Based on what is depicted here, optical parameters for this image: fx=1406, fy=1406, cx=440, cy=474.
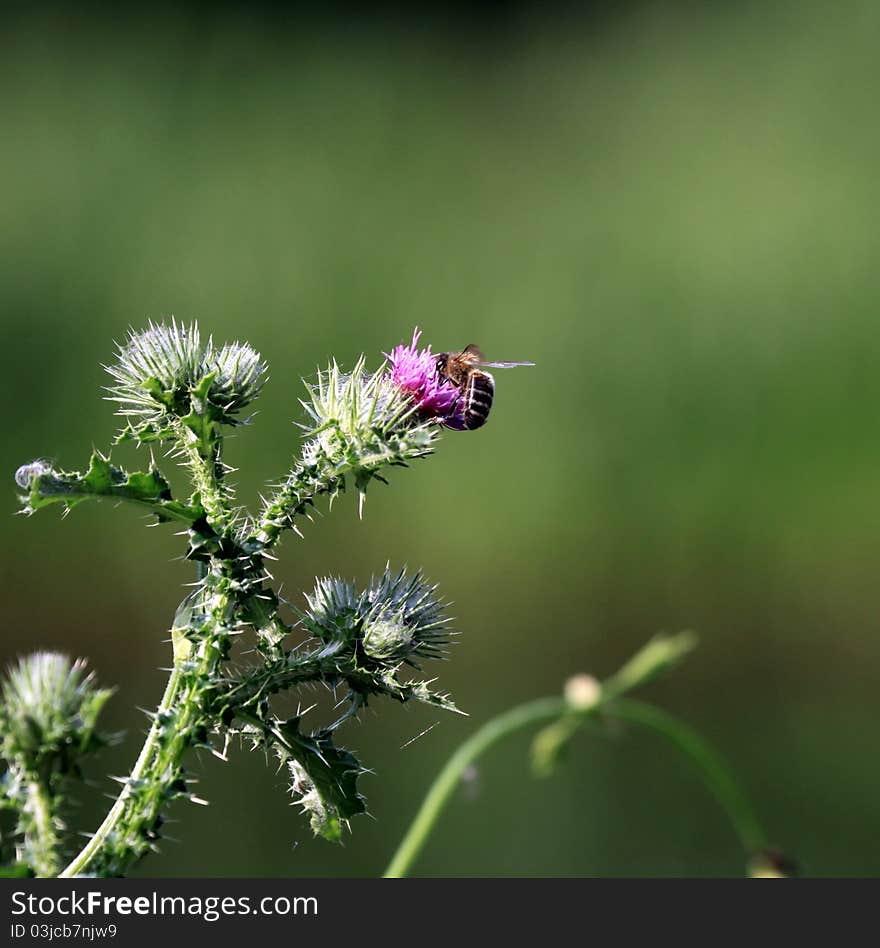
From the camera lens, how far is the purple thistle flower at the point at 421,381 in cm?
266

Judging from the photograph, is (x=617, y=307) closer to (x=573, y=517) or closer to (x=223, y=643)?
(x=573, y=517)

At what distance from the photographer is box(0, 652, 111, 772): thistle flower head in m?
1.93

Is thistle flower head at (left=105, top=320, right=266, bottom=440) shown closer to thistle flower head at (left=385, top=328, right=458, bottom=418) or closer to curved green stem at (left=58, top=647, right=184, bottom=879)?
thistle flower head at (left=385, top=328, right=458, bottom=418)

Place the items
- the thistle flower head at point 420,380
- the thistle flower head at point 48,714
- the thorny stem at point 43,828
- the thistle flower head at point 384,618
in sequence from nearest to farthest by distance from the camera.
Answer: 1. the thorny stem at point 43,828
2. the thistle flower head at point 48,714
3. the thistle flower head at point 384,618
4. the thistle flower head at point 420,380

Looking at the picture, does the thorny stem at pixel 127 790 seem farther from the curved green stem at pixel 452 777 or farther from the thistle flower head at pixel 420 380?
the curved green stem at pixel 452 777

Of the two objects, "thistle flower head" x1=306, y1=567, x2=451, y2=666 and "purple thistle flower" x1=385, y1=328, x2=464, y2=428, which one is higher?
"purple thistle flower" x1=385, y1=328, x2=464, y2=428

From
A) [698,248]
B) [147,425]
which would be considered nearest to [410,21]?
[698,248]

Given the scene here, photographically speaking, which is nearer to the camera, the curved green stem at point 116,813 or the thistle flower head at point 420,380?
the curved green stem at point 116,813

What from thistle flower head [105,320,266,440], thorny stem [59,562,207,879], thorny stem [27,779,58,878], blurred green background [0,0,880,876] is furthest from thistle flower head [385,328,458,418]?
blurred green background [0,0,880,876]

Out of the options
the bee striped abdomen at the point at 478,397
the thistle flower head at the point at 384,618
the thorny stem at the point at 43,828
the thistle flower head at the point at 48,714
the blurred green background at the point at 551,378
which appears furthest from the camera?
the blurred green background at the point at 551,378

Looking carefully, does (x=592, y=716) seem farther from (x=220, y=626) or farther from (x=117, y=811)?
(x=117, y=811)

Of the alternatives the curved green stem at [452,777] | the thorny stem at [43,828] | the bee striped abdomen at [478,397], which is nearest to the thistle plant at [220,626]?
the thorny stem at [43,828]

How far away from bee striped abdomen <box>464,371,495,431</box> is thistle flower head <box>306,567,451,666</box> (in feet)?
2.02

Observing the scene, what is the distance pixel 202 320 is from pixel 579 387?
4.49 m
